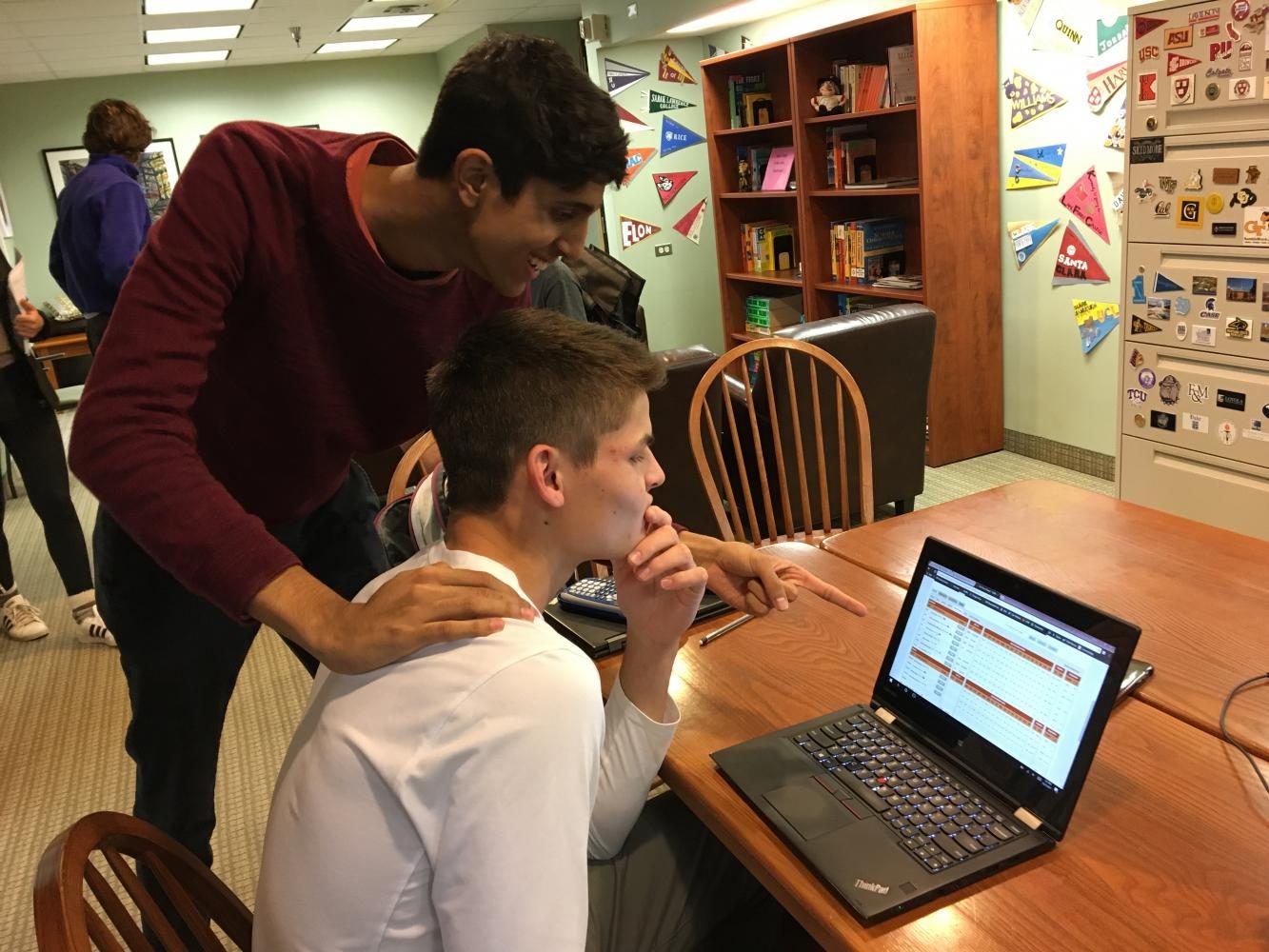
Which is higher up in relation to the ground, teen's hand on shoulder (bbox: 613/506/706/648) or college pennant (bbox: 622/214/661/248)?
college pennant (bbox: 622/214/661/248)

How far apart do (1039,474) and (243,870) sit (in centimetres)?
343

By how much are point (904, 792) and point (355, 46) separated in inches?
336

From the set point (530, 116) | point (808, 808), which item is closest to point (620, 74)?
point (530, 116)

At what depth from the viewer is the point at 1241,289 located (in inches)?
116

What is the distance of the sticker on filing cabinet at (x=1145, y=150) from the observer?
3.09m

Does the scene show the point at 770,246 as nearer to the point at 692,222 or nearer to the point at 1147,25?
the point at 692,222

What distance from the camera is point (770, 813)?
99 cm

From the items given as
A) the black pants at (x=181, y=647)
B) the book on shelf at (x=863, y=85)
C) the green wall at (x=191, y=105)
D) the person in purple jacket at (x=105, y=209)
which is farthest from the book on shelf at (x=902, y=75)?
the green wall at (x=191, y=105)

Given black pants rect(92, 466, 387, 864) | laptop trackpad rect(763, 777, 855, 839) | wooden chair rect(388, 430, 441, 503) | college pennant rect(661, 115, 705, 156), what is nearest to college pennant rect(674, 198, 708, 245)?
college pennant rect(661, 115, 705, 156)

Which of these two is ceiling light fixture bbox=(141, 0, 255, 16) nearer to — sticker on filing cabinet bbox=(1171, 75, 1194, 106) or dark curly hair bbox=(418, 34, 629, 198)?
sticker on filing cabinet bbox=(1171, 75, 1194, 106)

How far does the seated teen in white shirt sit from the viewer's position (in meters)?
0.81

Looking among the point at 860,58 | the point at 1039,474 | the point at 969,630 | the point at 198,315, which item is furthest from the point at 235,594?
the point at 860,58

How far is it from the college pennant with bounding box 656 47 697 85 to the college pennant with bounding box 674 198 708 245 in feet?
2.50

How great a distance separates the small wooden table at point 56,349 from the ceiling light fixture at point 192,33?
200 centimetres
